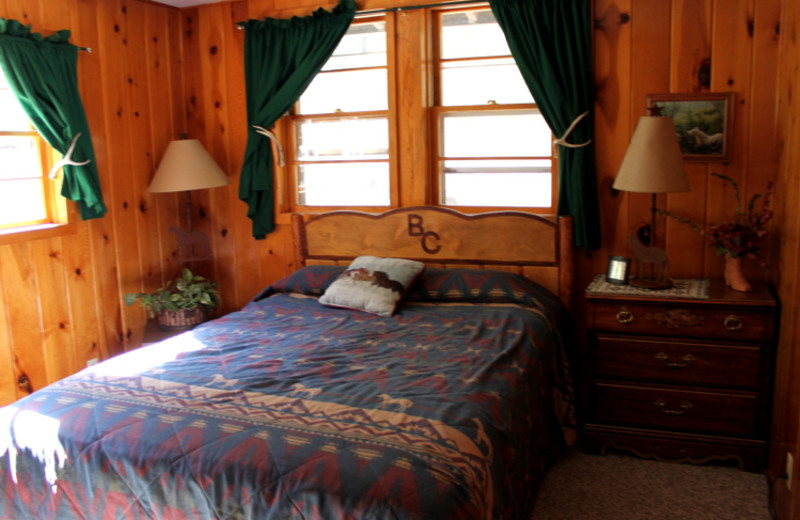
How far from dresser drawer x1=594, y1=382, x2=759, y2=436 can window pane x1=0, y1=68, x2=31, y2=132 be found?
296 centimetres

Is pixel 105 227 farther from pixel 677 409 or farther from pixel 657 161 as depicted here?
pixel 677 409

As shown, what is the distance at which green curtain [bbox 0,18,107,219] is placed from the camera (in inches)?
121

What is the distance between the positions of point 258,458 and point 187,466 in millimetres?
197

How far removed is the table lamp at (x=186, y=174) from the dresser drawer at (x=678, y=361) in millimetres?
2191

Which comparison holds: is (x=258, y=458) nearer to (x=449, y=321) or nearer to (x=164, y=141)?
Answer: (x=449, y=321)

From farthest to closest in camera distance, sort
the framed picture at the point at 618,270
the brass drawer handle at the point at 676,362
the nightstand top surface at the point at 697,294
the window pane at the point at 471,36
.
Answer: the window pane at the point at 471,36, the framed picture at the point at 618,270, the brass drawer handle at the point at 676,362, the nightstand top surface at the point at 697,294

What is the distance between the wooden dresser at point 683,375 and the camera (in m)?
2.84

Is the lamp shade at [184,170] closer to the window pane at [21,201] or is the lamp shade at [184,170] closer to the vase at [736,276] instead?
the window pane at [21,201]

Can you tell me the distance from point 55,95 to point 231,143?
105cm

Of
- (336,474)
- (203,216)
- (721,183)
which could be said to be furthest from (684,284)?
(203,216)

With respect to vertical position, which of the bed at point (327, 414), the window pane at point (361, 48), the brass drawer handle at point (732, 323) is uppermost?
the window pane at point (361, 48)

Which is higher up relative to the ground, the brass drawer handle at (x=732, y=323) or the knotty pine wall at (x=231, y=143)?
the knotty pine wall at (x=231, y=143)

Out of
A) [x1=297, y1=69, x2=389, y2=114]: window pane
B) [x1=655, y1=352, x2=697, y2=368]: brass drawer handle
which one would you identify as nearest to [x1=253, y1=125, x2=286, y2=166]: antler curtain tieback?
[x1=297, y1=69, x2=389, y2=114]: window pane

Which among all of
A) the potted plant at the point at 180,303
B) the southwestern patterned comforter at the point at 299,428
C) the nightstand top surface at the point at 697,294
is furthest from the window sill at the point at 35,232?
the nightstand top surface at the point at 697,294
